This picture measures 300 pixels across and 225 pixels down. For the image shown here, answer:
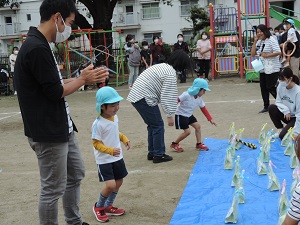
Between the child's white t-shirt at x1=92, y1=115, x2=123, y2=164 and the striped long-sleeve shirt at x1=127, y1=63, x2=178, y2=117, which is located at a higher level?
the striped long-sleeve shirt at x1=127, y1=63, x2=178, y2=117

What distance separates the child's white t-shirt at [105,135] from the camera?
12.1ft

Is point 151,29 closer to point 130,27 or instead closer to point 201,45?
point 130,27

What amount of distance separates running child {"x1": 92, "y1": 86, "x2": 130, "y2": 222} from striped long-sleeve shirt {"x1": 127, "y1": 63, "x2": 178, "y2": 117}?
4.65 feet

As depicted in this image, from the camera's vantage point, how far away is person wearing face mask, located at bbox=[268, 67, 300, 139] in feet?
19.2

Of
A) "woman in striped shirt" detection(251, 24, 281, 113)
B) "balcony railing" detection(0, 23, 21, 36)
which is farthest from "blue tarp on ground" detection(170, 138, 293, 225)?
"balcony railing" detection(0, 23, 21, 36)

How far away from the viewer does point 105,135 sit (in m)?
3.72

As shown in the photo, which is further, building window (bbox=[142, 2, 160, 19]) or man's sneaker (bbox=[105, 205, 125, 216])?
building window (bbox=[142, 2, 160, 19])

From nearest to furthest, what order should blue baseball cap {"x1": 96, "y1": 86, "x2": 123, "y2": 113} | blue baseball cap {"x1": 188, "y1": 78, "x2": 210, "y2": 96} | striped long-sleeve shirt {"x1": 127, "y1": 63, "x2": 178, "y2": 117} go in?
1. blue baseball cap {"x1": 96, "y1": 86, "x2": 123, "y2": 113}
2. striped long-sleeve shirt {"x1": 127, "y1": 63, "x2": 178, "y2": 117}
3. blue baseball cap {"x1": 188, "y1": 78, "x2": 210, "y2": 96}

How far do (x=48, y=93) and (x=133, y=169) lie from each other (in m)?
2.70

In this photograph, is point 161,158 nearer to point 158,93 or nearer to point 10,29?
point 158,93

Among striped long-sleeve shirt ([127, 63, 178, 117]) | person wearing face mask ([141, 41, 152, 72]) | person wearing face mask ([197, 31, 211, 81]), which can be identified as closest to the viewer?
striped long-sleeve shirt ([127, 63, 178, 117])

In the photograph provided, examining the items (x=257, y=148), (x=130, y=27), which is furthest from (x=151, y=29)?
(x=257, y=148)

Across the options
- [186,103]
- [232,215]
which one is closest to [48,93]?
[232,215]

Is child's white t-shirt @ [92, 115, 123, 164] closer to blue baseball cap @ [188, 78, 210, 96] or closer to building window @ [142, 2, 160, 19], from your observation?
blue baseball cap @ [188, 78, 210, 96]
